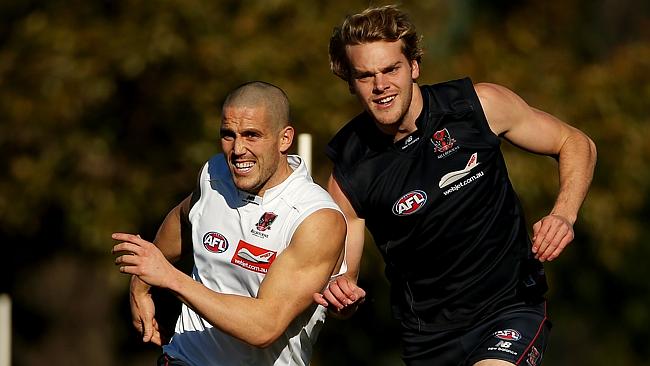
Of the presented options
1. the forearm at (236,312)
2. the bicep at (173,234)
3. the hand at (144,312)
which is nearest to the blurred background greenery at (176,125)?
the bicep at (173,234)

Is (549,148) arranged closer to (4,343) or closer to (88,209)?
(4,343)

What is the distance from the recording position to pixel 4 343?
9312 millimetres

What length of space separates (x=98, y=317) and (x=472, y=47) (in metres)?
5.56

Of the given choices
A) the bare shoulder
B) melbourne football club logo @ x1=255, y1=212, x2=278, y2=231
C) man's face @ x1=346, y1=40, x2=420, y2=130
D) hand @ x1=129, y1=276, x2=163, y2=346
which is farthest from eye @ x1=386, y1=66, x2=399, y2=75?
hand @ x1=129, y1=276, x2=163, y2=346

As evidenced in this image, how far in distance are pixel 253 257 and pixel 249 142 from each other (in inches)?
21.0

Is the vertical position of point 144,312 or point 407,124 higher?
point 407,124

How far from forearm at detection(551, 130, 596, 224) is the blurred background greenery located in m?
6.77

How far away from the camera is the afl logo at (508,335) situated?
6121 mm

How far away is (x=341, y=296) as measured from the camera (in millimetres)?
5633

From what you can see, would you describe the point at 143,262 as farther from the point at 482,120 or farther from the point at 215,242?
the point at 482,120

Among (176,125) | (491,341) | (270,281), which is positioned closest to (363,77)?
(270,281)

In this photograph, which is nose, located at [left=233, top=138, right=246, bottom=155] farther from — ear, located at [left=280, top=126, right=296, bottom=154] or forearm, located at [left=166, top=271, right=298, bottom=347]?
forearm, located at [left=166, top=271, right=298, bottom=347]

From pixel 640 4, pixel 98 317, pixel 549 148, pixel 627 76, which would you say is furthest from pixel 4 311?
pixel 640 4

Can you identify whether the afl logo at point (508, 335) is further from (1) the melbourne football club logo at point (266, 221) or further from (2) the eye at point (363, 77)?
(2) the eye at point (363, 77)
